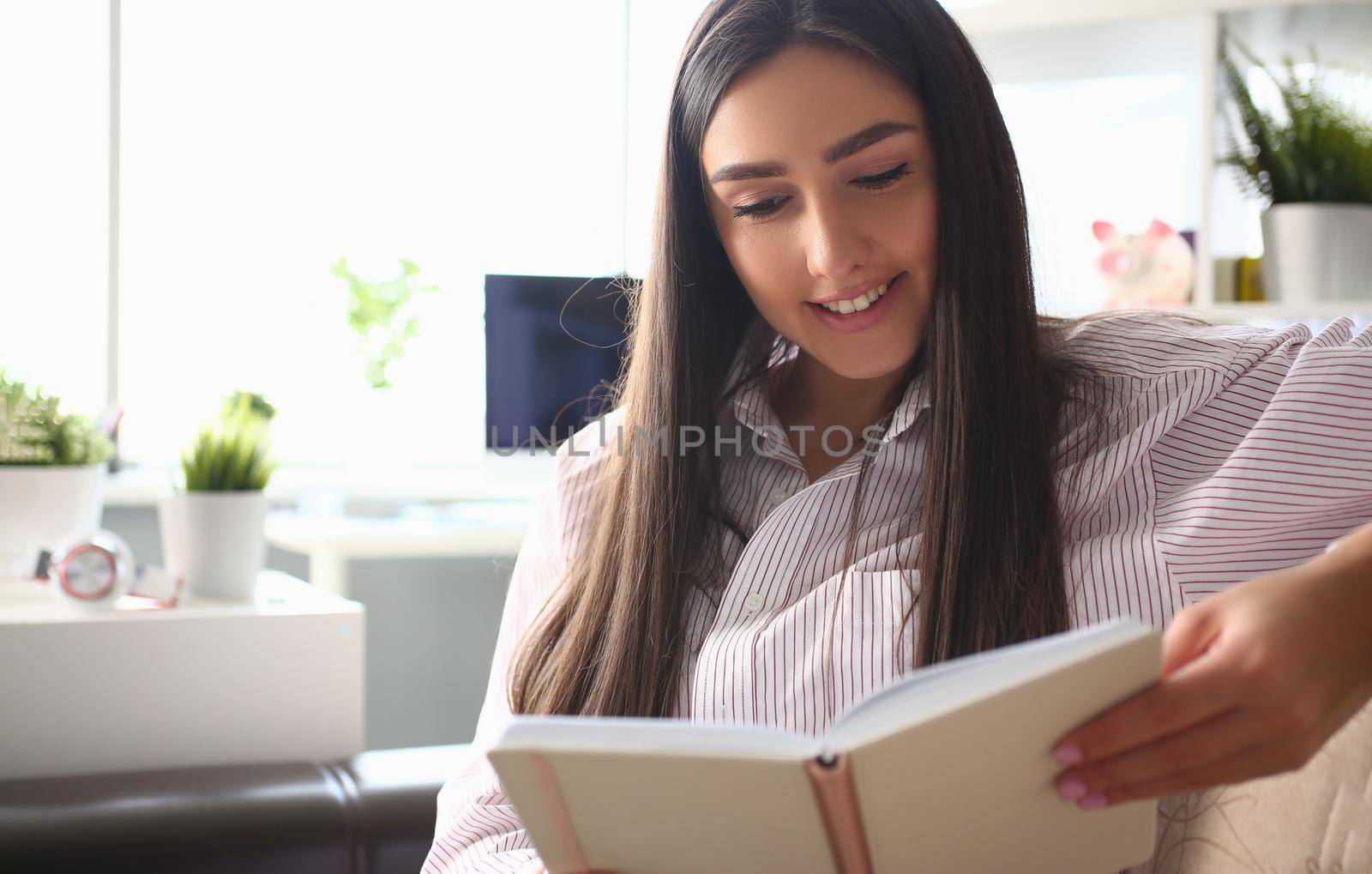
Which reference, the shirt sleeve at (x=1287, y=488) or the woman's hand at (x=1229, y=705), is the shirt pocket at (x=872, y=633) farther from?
the woman's hand at (x=1229, y=705)

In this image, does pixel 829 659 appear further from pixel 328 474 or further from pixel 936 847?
pixel 328 474

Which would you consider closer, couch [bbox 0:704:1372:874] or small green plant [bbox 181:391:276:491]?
couch [bbox 0:704:1372:874]

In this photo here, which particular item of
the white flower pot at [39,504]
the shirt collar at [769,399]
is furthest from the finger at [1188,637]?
the white flower pot at [39,504]

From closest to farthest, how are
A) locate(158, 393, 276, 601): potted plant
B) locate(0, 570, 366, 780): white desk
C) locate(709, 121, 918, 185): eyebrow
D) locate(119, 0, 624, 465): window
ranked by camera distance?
locate(709, 121, 918, 185): eyebrow < locate(0, 570, 366, 780): white desk < locate(158, 393, 276, 601): potted plant < locate(119, 0, 624, 465): window

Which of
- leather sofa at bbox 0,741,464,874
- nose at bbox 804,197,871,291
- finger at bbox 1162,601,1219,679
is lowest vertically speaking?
leather sofa at bbox 0,741,464,874

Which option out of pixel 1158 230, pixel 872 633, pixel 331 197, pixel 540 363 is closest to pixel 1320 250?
pixel 1158 230

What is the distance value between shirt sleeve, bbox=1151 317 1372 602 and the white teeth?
0.30 m

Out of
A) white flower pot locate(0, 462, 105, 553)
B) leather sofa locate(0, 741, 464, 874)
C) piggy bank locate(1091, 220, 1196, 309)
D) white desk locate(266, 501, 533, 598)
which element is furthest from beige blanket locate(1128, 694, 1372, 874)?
piggy bank locate(1091, 220, 1196, 309)

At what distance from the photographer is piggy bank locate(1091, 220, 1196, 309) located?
235 cm

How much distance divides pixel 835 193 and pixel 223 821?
851mm

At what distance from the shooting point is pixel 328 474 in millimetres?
3070

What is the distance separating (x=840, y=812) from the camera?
0.60 meters

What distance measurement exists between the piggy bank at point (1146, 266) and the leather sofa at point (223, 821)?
5.44ft

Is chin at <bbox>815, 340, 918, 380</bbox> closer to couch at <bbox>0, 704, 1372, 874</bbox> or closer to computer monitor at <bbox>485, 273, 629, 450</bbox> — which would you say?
couch at <bbox>0, 704, 1372, 874</bbox>
